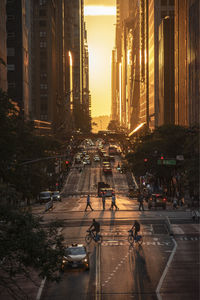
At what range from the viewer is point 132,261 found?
3366 centimetres

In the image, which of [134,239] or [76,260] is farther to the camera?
[134,239]

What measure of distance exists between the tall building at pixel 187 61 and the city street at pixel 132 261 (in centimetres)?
4076

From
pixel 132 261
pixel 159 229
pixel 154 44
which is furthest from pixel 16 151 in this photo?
pixel 154 44

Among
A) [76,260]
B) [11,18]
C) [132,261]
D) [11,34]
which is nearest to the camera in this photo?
[76,260]

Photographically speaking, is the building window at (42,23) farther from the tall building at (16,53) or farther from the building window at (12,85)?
the building window at (12,85)

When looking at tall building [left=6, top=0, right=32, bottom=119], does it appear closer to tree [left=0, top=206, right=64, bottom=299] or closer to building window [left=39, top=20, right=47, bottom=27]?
building window [left=39, top=20, right=47, bottom=27]

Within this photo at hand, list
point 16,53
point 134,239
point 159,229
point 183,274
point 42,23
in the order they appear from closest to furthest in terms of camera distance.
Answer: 1. point 183,274
2. point 134,239
3. point 159,229
4. point 16,53
5. point 42,23

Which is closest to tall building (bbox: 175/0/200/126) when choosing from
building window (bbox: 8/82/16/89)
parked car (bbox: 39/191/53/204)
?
parked car (bbox: 39/191/53/204)

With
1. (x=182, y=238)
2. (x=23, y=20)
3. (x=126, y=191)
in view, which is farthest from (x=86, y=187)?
(x=182, y=238)

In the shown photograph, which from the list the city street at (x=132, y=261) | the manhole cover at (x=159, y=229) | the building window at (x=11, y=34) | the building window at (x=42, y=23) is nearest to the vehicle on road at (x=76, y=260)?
the city street at (x=132, y=261)

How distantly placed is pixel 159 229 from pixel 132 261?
13.3 meters

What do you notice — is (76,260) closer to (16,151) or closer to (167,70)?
(16,151)

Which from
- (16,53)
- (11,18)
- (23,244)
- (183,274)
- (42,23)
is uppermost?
(42,23)

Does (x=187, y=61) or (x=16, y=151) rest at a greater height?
(x=187, y=61)
